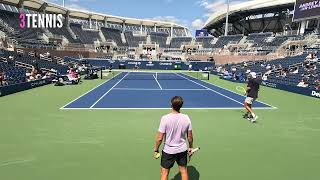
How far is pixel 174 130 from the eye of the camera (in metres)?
5.42

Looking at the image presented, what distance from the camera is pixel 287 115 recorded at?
1510 centimetres

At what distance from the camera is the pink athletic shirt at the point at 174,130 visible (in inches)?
213

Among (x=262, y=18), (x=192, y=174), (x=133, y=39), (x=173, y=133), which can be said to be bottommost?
(x=192, y=174)

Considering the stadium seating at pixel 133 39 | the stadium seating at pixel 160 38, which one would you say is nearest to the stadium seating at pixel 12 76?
the stadium seating at pixel 133 39

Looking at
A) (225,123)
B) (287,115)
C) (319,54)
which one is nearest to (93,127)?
(225,123)

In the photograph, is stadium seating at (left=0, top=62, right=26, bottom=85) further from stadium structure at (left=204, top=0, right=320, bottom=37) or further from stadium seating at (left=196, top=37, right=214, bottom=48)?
stadium seating at (left=196, top=37, right=214, bottom=48)

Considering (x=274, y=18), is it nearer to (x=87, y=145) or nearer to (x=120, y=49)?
(x=120, y=49)

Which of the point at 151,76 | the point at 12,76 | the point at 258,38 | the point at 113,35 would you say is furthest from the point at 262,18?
the point at 12,76

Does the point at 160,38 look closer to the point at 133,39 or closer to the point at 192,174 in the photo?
the point at 133,39

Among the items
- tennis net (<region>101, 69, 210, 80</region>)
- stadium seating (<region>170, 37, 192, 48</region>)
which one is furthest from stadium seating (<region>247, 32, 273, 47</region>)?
tennis net (<region>101, 69, 210, 80</region>)

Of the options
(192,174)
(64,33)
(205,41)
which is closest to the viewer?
(192,174)

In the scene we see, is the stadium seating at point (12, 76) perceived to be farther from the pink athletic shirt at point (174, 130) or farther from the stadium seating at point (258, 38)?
the stadium seating at point (258, 38)

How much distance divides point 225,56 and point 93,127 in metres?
61.1

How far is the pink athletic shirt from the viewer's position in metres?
5.40
